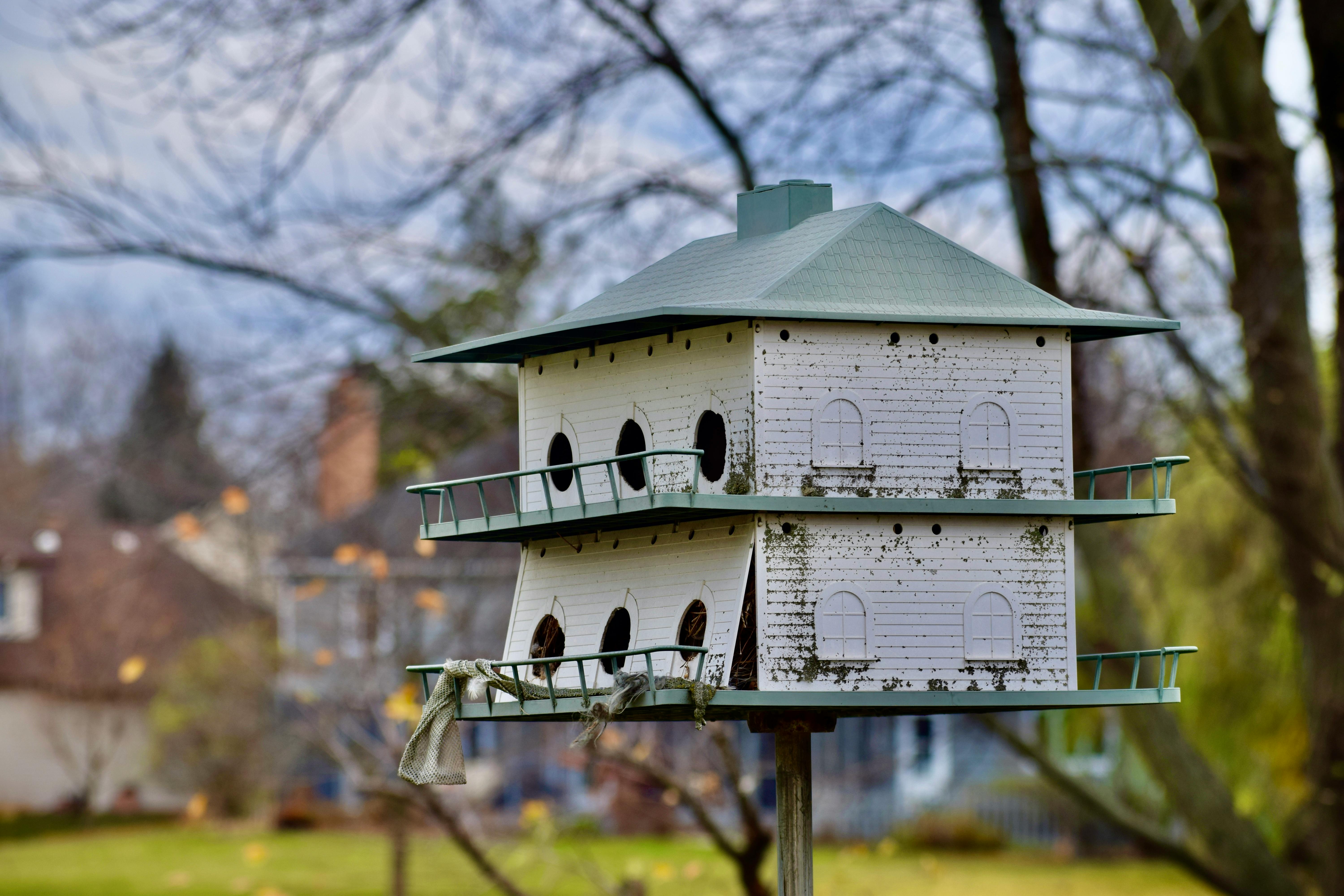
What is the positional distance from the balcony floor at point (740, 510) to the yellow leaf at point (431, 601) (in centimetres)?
750

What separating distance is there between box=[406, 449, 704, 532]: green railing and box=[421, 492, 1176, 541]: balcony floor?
0.9 inches

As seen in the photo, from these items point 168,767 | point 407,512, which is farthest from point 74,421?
point 407,512

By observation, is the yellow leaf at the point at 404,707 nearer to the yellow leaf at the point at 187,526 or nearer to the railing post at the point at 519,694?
the yellow leaf at the point at 187,526

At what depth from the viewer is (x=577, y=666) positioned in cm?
458

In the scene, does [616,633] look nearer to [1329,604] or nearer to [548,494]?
[548,494]

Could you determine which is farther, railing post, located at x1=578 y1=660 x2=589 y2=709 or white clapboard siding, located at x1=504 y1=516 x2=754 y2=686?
white clapboard siding, located at x1=504 y1=516 x2=754 y2=686

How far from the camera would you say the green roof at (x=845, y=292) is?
4184 mm

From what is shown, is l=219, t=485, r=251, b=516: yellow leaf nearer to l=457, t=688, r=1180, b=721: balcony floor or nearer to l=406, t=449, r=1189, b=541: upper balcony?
l=406, t=449, r=1189, b=541: upper balcony

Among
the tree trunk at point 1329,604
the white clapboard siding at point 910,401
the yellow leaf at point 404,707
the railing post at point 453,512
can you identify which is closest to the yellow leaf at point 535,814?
the yellow leaf at point 404,707

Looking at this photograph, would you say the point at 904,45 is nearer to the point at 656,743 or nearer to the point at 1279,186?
the point at 1279,186

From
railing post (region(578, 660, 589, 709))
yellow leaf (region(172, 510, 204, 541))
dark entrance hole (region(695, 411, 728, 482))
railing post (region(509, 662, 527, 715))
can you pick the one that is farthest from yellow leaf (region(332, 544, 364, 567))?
railing post (region(578, 660, 589, 709))

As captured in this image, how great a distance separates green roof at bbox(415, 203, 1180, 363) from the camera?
13.7 ft

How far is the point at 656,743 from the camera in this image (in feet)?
47.6

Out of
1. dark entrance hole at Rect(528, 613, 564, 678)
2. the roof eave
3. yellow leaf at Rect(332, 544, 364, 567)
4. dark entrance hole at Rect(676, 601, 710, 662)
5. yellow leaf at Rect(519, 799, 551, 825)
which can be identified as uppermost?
the roof eave
